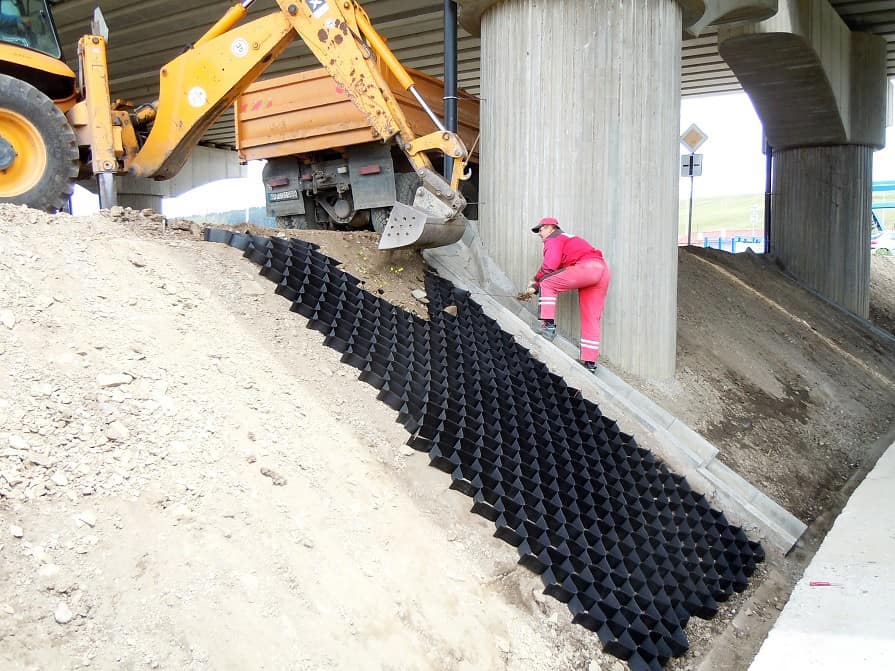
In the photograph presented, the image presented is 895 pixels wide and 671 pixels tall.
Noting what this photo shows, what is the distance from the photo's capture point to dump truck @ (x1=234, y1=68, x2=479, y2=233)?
10.1m

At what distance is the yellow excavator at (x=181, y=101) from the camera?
7.41 m

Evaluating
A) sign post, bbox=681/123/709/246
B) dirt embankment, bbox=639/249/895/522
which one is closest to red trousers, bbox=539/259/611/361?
dirt embankment, bbox=639/249/895/522

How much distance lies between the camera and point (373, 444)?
16.9 ft

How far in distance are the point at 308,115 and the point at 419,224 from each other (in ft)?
11.7

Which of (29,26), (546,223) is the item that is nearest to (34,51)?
(29,26)

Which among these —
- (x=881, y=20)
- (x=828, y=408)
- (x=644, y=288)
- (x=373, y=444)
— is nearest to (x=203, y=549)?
(x=373, y=444)

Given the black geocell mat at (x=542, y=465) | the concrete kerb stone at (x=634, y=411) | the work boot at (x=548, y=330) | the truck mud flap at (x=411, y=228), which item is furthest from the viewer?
the work boot at (x=548, y=330)

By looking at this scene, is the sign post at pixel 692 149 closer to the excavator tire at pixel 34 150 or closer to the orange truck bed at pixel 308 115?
the orange truck bed at pixel 308 115

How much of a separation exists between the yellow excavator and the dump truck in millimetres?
1959

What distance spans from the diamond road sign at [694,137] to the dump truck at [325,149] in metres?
5.06

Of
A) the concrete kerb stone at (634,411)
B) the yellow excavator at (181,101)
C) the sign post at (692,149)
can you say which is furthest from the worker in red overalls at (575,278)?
the sign post at (692,149)

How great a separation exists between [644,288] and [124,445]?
5.83 m

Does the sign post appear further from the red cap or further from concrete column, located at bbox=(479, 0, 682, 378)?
the red cap

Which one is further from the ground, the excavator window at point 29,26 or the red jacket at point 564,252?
the excavator window at point 29,26
